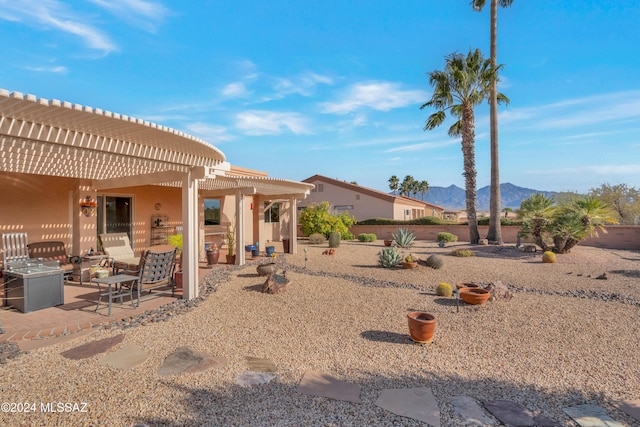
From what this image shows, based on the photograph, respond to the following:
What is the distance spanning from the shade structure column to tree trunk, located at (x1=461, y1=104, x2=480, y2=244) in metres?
15.9

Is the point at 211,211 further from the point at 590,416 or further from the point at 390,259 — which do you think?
the point at 590,416

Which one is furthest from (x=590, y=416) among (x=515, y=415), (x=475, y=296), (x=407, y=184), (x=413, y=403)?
(x=407, y=184)

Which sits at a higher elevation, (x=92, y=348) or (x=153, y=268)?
(x=153, y=268)

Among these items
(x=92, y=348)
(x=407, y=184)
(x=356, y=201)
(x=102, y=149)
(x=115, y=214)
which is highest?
(x=407, y=184)

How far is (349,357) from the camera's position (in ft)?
14.1

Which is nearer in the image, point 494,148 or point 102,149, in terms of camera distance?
point 102,149

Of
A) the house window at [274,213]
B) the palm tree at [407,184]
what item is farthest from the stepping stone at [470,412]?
the palm tree at [407,184]

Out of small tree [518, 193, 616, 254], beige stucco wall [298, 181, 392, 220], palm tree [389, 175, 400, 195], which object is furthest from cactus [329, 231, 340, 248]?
palm tree [389, 175, 400, 195]

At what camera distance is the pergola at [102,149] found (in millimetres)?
3844

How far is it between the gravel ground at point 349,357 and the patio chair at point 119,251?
2.24 meters

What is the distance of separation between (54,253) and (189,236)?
15.0 feet

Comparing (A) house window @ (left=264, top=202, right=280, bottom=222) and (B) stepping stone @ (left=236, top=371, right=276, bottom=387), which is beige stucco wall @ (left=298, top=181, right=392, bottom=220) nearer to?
(A) house window @ (left=264, top=202, right=280, bottom=222)

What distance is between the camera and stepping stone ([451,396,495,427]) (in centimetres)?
290

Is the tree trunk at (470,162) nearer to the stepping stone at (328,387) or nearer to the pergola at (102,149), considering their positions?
the pergola at (102,149)
